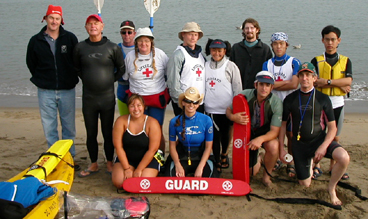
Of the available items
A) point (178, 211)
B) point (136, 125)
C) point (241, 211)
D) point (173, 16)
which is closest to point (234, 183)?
point (241, 211)

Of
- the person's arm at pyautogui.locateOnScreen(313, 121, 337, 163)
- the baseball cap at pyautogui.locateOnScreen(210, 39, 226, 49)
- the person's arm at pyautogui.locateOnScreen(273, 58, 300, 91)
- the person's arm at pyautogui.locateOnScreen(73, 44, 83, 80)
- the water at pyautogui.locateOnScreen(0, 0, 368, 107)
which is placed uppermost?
the water at pyautogui.locateOnScreen(0, 0, 368, 107)

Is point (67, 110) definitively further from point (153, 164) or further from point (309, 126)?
point (309, 126)

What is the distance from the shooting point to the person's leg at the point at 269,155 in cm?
433

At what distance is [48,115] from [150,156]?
1535 millimetres

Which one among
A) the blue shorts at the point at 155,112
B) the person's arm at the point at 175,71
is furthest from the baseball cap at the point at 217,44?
the blue shorts at the point at 155,112

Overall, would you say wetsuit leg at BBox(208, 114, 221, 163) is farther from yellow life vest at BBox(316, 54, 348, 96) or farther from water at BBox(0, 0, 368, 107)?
water at BBox(0, 0, 368, 107)

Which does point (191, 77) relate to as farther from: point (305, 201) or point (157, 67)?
point (305, 201)

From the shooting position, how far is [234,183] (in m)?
4.22

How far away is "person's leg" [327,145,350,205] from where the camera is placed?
3920 millimetres

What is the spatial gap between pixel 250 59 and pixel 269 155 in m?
1.39

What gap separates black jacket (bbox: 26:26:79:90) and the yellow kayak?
0.79 metres

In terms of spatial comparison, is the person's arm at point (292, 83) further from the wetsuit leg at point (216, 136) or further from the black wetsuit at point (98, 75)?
the black wetsuit at point (98, 75)

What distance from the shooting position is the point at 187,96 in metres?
4.21

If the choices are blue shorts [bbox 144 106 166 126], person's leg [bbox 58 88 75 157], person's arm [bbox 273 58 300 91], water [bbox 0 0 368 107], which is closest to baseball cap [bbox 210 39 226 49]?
person's arm [bbox 273 58 300 91]
